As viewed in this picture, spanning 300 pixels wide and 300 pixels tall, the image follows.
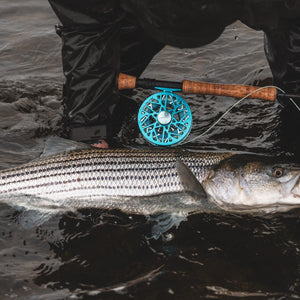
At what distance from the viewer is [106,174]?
3.85m

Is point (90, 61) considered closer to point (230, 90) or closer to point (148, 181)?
point (148, 181)

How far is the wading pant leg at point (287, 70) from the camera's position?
4.49 m

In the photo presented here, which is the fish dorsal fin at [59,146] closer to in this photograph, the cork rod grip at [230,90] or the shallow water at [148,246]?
the shallow water at [148,246]

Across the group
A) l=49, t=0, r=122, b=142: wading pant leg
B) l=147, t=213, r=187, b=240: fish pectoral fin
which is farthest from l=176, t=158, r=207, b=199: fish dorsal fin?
→ l=49, t=0, r=122, b=142: wading pant leg

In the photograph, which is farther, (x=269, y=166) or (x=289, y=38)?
(x=289, y=38)

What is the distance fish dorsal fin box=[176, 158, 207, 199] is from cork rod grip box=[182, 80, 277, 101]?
92 cm

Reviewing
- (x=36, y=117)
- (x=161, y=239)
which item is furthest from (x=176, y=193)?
(x=36, y=117)

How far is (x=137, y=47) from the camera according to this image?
497 centimetres

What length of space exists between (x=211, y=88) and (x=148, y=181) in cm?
119

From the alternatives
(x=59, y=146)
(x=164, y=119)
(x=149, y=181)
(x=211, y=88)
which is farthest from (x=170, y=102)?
(x=59, y=146)

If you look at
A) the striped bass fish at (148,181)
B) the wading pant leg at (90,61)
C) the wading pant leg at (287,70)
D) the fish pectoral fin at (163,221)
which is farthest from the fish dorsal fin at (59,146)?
the wading pant leg at (287,70)

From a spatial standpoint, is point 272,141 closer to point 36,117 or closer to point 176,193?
point 176,193

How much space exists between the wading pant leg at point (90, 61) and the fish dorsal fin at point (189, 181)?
3.52 feet

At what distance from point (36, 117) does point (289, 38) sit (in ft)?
10.5
